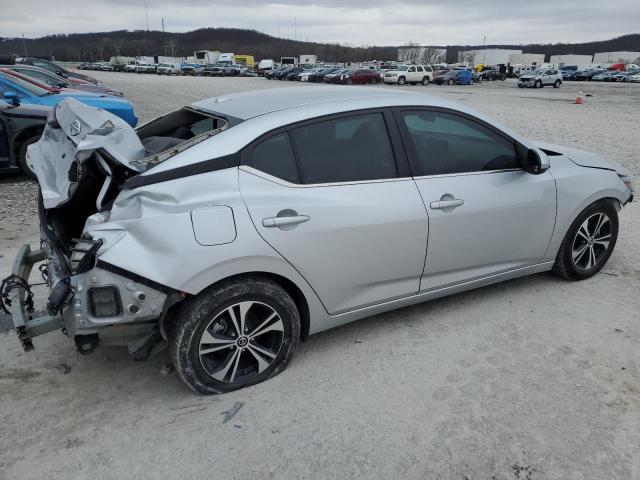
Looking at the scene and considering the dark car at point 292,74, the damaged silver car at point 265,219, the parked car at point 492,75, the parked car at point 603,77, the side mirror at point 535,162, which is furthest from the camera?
the parked car at point 603,77

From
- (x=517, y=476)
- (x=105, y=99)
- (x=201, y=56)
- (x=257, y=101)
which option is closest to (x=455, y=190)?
(x=257, y=101)

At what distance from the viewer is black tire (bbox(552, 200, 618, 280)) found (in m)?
4.21

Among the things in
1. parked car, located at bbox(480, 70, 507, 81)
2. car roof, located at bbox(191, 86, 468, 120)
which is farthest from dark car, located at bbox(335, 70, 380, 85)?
car roof, located at bbox(191, 86, 468, 120)

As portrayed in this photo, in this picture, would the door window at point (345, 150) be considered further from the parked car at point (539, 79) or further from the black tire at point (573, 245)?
the parked car at point (539, 79)

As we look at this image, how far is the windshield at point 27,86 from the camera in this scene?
928 cm

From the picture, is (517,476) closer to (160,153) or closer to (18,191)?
(160,153)

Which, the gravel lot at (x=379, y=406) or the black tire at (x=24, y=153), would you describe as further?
the black tire at (x=24, y=153)

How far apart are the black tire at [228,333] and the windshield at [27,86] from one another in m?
8.28

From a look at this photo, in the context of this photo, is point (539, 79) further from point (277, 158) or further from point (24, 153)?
point (277, 158)

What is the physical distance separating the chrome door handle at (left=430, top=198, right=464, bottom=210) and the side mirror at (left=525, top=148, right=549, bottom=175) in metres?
0.70

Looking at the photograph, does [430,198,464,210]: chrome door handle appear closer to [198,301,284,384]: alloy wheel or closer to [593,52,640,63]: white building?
[198,301,284,384]: alloy wheel

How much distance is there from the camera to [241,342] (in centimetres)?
295

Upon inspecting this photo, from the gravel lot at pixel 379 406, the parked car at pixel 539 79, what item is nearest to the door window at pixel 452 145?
the gravel lot at pixel 379 406

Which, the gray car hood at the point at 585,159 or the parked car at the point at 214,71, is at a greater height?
the parked car at the point at 214,71
